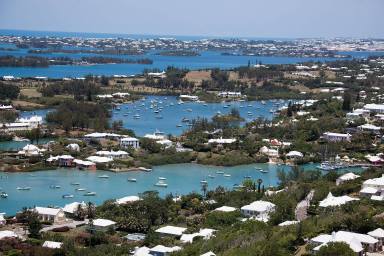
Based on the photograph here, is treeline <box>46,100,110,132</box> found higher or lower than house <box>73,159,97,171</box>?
higher

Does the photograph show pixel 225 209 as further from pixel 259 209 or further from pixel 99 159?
pixel 99 159

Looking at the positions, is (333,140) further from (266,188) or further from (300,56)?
(300,56)

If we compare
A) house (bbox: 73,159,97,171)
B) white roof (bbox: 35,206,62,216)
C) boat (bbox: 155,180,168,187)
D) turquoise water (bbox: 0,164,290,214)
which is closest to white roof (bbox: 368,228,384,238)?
white roof (bbox: 35,206,62,216)

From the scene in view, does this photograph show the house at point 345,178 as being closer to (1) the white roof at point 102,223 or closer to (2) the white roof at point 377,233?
(2) the white roof at point 377,233

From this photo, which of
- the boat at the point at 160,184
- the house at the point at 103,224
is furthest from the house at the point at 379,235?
the boat at the point at 160,184

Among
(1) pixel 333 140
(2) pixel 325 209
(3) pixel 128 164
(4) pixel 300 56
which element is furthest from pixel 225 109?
(4) pixel 300 56

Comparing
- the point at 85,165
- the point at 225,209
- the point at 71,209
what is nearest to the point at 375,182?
the point at 225,209

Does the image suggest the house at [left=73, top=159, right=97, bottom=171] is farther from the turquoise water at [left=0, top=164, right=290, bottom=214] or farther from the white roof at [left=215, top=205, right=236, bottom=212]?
the white roof at [left=215, top=205, right=236, bottom=212]
